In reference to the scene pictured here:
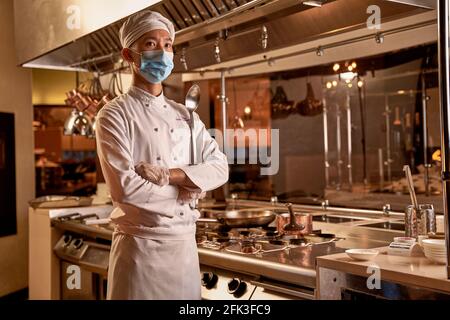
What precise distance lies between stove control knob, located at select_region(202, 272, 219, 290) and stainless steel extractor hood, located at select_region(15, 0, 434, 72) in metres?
1.05

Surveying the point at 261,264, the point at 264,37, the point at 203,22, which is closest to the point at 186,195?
the point at 261,264

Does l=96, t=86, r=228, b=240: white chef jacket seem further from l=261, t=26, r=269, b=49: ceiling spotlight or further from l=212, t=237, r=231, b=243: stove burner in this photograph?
l=261, t=26, r=269, b=49: ceiling spotlight

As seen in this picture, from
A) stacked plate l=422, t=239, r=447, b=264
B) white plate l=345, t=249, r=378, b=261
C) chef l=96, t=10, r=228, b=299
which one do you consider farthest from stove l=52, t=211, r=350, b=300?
chef l=96, t=10, r=228, b=299

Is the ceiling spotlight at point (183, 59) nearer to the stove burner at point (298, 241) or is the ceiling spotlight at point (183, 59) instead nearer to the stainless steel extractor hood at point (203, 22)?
the stainless steel extractor hood at point (203, 22)

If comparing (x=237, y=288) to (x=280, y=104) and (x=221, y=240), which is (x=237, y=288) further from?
(x=280, y=104)

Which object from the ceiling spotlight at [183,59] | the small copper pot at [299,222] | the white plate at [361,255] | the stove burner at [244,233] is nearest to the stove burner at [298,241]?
the small copper pot at [299,222]

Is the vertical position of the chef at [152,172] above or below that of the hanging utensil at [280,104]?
below

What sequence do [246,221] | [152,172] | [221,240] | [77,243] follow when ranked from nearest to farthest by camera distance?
1. [152,172]
2. [221,240]
3. [246,221]
4. [77,243]

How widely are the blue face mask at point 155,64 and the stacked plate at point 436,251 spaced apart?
927mm

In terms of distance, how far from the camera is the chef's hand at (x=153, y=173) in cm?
135

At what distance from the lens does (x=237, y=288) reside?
80.9 inches

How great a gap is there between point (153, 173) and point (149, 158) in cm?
7

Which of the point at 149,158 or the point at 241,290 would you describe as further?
the point at 241,290
